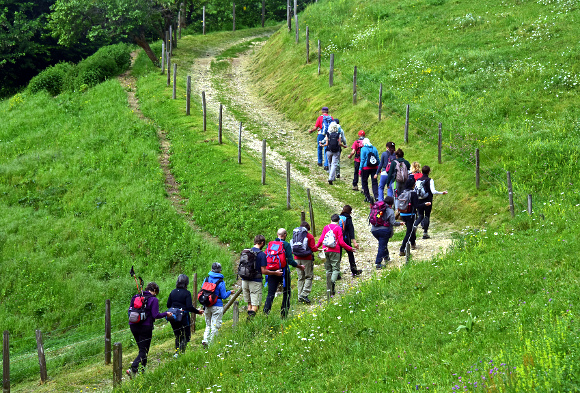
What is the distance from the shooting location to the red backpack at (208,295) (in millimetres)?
10562

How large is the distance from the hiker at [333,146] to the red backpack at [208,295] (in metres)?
10.8

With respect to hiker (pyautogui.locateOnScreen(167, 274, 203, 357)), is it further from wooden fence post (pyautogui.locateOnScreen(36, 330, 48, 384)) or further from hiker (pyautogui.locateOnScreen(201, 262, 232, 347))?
wooden fence post (pyautogui.locateOnScreen(36, 330, 48, 384))

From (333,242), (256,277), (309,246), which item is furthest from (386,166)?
(256,277)

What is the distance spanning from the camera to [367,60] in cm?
3033

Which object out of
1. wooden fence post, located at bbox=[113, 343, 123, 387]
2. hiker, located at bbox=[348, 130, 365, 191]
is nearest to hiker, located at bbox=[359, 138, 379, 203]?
hiker, located at bbox=[348, 130, 365, 191]

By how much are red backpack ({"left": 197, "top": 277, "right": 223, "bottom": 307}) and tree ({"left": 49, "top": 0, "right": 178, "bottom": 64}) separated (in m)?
29.1

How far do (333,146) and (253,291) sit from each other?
10.4 meters

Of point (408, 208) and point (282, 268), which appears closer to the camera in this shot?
point (282, 268)

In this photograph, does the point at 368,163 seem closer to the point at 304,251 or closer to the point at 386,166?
the point at 386,166

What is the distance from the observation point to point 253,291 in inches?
434

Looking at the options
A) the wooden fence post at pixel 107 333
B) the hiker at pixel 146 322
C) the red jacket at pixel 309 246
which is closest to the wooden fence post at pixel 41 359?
the wooden fence post at pixel 107 333

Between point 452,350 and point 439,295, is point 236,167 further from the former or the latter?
point 452,350

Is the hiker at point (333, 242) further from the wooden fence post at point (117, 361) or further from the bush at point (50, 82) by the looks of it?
the bush at point (50, 82)

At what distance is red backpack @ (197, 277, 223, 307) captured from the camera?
10562mm
